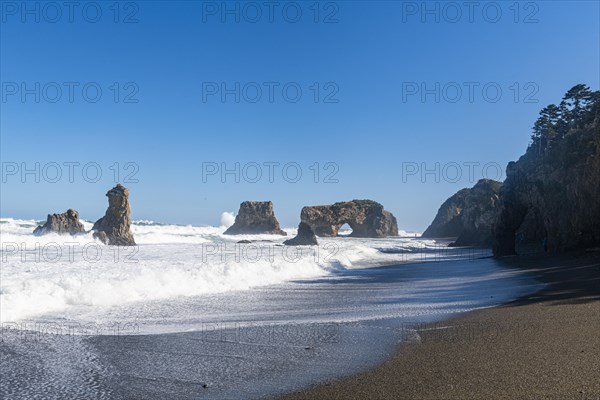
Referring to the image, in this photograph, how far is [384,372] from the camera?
5.30 m

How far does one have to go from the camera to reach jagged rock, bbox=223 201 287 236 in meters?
95.0

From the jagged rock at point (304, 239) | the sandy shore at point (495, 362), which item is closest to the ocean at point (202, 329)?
the sandy shore at point (495, 362)

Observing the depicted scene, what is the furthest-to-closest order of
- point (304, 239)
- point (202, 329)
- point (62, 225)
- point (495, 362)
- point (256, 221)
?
point (256, 221)
point (304, 239)
point (62, 225)
point (202, 329)
point (495, 362)

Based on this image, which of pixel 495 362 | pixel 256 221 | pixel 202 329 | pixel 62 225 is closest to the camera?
pixel 495 362

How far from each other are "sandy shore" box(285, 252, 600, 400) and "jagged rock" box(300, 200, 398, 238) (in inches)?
3666

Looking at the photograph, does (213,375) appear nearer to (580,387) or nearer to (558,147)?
(580,387)

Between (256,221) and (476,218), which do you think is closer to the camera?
(476,218)

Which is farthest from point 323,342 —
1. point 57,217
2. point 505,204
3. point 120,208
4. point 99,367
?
point 57,217

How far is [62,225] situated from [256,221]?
5119 cm

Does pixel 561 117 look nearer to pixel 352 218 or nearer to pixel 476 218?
pixel 476 218

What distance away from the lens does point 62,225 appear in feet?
153

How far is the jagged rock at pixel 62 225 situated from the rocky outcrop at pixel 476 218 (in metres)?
41.3

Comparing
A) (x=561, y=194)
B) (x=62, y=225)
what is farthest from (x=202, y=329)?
(x=62, y=225)

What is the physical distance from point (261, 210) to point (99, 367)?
9025 cm
